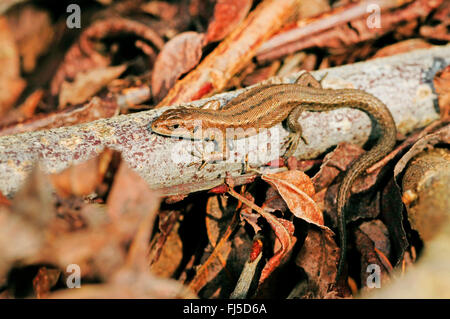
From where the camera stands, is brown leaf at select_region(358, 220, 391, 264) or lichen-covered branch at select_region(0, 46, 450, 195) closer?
lichen-covered branch at select_region(0, 46, 450, 195)

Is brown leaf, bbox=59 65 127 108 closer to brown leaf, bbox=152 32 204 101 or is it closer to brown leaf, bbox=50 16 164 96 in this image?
brown leaf, bbox=50 16 164 96

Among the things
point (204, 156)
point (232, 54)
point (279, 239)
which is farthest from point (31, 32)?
point (279, 239)

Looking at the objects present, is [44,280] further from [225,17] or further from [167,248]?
[225,17]

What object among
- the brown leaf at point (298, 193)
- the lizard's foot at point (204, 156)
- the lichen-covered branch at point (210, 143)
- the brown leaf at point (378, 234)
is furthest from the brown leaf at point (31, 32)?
the brown leaf at point (378, 234)

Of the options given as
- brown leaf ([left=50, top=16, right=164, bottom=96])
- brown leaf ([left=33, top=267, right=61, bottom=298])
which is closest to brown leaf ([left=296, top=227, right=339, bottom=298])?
brown leaf ([left=33, top=267, right=61, bottom=298])

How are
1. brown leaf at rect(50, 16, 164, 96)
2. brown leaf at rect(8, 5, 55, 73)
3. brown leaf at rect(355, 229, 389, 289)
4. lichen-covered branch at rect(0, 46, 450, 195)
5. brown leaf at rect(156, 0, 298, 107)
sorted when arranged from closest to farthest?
lichen-covered branch at rect(0, 46, 450, 195) < brown leaf at rect(355, 229, 389, 289) < brown leaf at rect(156, 0, 298, 107) < brown leaf at rect(50, 16, 164, 96) < brown leaf at rect(8, 5, 55, 73)

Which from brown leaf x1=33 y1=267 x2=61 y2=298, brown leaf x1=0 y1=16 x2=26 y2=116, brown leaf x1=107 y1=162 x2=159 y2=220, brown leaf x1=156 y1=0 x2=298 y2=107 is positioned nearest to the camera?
brown leaf x1=107 y1=162 x2=159 y2=220
